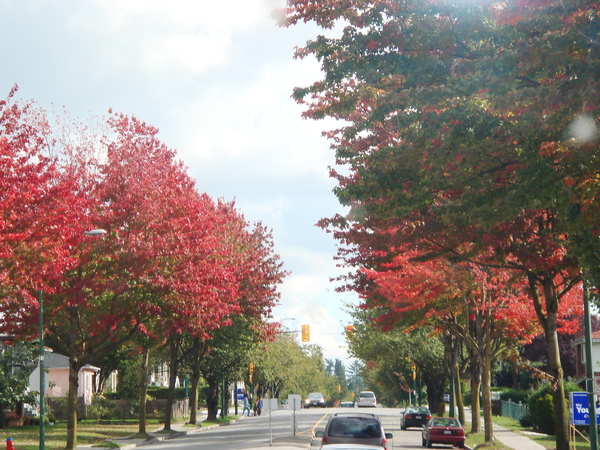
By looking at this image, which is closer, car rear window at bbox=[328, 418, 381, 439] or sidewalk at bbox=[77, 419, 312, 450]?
car rear window at bbox=[328, 418, 381, 439]

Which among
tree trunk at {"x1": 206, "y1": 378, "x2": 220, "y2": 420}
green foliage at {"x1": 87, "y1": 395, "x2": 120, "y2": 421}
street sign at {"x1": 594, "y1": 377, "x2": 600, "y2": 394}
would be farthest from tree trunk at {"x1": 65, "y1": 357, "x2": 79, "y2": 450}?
tree trunk at {"x1": 206, "y1": 378, "x2": 220, "y2": 420}

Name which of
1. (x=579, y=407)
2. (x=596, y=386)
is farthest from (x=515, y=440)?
(x=596, y=386)

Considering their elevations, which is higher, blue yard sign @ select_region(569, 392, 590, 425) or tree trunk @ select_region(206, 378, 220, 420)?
blue yard sign @ select_region(569, 392, 590, 425)

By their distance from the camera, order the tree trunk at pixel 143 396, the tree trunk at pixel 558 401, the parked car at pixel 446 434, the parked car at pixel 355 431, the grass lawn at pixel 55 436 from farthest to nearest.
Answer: the tree trunk at pixel 143 396 < the grass lawn at pixel 55 436 < the parked car at pixel 446 434 < the tree trunk at pixel 558 401 < the parked car at pixel 355 431

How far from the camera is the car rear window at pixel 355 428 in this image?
18891 mm

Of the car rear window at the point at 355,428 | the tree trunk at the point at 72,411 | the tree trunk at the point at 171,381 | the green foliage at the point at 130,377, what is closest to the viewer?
the car rear window at the point at 355,428

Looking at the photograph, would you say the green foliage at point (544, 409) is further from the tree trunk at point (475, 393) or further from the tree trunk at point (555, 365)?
the tree trunk at point (555, 365)

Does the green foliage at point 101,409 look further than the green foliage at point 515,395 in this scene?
No

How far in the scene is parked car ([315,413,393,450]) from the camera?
18.7 metres

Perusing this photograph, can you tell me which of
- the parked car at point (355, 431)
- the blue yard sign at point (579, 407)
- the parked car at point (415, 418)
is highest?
the blue yard sign at point (579, 407)

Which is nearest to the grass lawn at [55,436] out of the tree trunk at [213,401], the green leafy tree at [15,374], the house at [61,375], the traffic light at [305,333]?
the green leafy tree at [15,374]

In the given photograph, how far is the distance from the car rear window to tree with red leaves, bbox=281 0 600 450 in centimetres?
508

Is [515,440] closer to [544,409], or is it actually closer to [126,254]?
[544,409]

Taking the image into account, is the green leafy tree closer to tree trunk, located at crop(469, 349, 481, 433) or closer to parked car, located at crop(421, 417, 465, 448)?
parked car, located at crop(421, 417, 465, 448)
